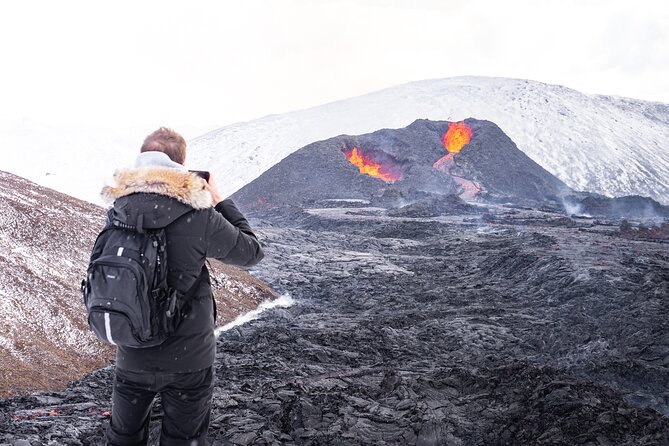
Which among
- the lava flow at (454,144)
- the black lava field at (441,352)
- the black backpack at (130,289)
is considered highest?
the lava flow at (454,144)

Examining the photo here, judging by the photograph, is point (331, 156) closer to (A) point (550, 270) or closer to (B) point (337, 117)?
(B) point (337, 117)

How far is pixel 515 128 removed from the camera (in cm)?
8594

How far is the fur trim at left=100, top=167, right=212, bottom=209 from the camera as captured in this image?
105 inches

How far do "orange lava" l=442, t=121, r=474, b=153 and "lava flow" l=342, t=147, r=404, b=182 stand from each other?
8.41 m

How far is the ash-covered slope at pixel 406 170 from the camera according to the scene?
54156mm

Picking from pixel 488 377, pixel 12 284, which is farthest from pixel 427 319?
pixel 12 284

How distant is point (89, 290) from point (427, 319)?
10416 millimetres

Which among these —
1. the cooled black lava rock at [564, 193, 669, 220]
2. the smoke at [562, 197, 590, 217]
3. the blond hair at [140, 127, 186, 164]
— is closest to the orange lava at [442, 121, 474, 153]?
the smoke at [562, 197, 590, 217]

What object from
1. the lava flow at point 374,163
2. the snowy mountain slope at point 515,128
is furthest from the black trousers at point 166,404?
the snowy mountain slope at point 515,128

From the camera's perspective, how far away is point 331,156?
5897 centimetres

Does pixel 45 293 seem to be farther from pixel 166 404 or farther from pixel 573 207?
pixel 573 207

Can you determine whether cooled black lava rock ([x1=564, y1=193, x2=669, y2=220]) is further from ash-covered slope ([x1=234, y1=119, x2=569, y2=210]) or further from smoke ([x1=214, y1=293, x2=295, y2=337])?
smoke ([x1=214, y1=293, x2=295, y2=337])

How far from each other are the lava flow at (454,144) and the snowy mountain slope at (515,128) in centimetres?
1738

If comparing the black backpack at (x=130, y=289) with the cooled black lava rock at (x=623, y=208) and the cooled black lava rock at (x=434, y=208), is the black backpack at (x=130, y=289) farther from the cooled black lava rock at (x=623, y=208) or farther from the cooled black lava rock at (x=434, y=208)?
the cooled black lava rock at (x=623, y=208)
